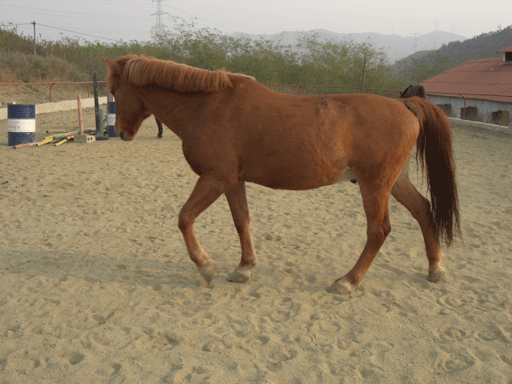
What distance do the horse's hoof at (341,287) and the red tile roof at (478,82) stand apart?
50.2 ft

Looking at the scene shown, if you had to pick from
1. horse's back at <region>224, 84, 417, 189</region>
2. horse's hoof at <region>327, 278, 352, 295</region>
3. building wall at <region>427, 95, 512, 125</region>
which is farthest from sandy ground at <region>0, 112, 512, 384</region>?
building wall at <region>427, 95, 512, 125</region>

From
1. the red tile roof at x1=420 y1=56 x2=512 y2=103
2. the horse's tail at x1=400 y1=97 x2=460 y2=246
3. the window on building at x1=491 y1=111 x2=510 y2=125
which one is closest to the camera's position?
the horse's tail at x1=400 y1=97 x2=460 y2=246

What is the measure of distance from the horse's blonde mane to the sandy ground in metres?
1.66

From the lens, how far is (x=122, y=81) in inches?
136

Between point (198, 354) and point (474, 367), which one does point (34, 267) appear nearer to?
point (198, 354)

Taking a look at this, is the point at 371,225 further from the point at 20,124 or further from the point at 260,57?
the point at 260,57

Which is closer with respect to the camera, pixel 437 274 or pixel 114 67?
pixel 114 67

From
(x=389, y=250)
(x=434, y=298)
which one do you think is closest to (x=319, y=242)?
(x=389, y=250)

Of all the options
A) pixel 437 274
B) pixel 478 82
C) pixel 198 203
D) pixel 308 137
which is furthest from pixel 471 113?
pixel 198 203

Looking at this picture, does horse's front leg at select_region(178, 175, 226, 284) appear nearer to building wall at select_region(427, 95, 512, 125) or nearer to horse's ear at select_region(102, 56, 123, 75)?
horse's ear at select_region(102, 56, 123, 75)

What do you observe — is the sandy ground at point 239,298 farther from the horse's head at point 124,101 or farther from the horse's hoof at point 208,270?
the horse's head at point 124,101

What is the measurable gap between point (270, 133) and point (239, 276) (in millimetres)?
1308

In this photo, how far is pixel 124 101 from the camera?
3.49m

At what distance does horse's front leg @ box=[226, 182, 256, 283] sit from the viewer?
3.63 meters
